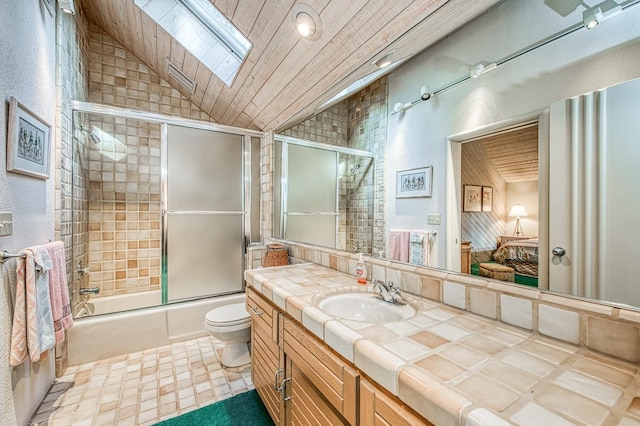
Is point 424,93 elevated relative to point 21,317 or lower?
elevated

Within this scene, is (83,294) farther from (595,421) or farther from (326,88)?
(595,421)

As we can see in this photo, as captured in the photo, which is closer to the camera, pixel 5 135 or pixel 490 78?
pixel 490 78

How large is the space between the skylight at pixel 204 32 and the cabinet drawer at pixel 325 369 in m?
2.07

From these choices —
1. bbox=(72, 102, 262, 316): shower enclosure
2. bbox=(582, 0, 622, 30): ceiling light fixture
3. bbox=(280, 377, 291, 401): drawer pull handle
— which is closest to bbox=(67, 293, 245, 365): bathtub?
bbox=(72, 102, 262, 316): shower enclosure

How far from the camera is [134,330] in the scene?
2309mm

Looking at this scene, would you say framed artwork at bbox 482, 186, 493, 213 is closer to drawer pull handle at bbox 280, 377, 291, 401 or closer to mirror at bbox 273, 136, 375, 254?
mirror at bbox 273, 136, 375, 254

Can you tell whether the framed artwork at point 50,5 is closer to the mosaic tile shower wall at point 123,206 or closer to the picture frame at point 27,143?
the picture frame at point 27,143

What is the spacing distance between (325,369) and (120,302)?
3.01m

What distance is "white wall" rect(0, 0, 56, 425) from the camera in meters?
1.25

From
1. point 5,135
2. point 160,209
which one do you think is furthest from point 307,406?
point 160,209

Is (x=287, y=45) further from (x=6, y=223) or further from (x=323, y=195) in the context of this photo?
(x=6, y=223)

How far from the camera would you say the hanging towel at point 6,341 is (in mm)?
1205

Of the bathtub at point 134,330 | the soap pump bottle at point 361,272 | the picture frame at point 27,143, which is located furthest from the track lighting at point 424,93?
the bathtub at point 134,330

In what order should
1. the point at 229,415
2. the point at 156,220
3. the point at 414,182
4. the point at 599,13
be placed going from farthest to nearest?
the point at 156,220 < the point at 229,415 < the point at 414,182 < the point at 599,13
